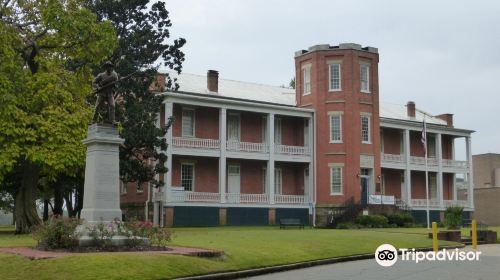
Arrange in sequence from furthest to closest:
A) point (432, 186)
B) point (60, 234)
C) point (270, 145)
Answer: point (432, 186), point (270, 145), point (60, 234)

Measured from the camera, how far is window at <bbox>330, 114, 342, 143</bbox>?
42.7m

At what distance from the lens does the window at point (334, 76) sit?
42.9m

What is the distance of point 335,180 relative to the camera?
Result: 4225 cm

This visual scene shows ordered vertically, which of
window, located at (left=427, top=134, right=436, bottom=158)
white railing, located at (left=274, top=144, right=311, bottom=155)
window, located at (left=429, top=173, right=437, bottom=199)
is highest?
window, located at (left=427, top=134, right=436, bottom=158)

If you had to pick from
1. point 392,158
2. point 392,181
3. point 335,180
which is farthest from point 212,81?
point 392,181

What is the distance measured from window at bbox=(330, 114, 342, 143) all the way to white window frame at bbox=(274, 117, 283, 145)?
3.66 m

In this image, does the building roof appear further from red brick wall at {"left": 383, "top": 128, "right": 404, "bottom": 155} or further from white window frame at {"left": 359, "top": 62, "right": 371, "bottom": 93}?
white window frame at {"left": 359, "top": 62, "right": 371, "bottom": 93}

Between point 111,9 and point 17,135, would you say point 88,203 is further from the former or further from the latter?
point 111,9

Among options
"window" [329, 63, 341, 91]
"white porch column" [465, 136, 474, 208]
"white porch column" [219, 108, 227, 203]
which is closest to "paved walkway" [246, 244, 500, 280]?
"white porch column" [219, 108, 227, 203]

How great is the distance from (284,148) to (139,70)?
14033mm

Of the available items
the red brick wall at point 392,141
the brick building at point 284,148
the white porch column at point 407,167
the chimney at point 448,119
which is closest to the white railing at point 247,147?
the brick building at point 284,148

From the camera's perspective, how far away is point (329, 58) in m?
42.9

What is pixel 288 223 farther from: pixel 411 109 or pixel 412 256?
pixel 411 109

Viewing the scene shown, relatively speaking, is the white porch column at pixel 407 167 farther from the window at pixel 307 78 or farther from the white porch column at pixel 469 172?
the window at pixel 307 78
